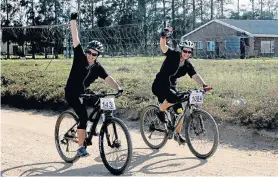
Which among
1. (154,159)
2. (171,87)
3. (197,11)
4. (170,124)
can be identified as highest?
(197,11)

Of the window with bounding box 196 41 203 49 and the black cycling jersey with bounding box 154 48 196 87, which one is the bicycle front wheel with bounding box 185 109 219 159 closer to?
the black cycling jersey with bounding box 154 48 196 87

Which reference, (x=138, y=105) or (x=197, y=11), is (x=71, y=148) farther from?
(x=197, y=11)

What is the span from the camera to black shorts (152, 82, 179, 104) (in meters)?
7.56

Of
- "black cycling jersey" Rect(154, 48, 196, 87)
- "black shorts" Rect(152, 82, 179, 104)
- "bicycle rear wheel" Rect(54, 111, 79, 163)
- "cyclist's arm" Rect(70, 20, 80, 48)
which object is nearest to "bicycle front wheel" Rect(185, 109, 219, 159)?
"black shorts" Rect(152, 82, 179, 104)

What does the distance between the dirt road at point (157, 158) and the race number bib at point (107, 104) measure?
3.00ft

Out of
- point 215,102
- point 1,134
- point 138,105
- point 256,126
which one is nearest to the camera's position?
point 256,126

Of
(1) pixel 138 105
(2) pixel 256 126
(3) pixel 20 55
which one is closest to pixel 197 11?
(1) pixel 138 105

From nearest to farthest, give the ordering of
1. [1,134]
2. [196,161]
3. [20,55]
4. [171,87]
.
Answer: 1. [196,161]
2. [171,87]
3. [1,134]
4. [20,55]

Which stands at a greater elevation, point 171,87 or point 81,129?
point 171,87

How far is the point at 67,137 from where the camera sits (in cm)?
738

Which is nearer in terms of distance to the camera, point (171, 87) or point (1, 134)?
point (171, 87)

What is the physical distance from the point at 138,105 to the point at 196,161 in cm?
480

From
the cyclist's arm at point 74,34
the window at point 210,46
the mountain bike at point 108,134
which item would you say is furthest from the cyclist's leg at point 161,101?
the window at point 210,46

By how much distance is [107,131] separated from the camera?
21.7 feet
